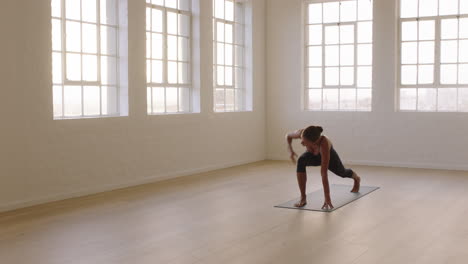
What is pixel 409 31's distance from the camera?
908cm

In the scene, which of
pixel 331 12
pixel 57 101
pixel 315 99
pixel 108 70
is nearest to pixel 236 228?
pixel 57 101

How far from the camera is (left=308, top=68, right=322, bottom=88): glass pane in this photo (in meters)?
9.88

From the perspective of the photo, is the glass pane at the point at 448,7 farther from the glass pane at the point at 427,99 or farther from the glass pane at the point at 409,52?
the glass pane at the point at 427,99

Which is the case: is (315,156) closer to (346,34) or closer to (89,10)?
(89,10)

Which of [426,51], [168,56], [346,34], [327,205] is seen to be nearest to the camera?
[327,205]

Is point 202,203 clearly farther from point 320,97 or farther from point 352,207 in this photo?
point 320,97

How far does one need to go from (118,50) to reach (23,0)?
60.8 inches

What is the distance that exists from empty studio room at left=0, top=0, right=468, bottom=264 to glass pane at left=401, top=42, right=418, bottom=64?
22 mm

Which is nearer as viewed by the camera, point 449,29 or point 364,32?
point 449,29

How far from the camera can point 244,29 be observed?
32.1 feet

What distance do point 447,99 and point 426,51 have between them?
2.63ft

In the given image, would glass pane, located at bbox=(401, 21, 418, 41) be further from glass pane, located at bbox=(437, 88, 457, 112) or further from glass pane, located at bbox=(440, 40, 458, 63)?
glass pane, located at bbox=(437, 88, 457, 112)

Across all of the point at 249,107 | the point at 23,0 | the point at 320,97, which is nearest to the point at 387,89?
the point at 320,97

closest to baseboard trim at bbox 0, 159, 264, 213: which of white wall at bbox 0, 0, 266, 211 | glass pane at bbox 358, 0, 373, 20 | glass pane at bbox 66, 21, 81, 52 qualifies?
white wall at bbox 0, 0, 266, 211
